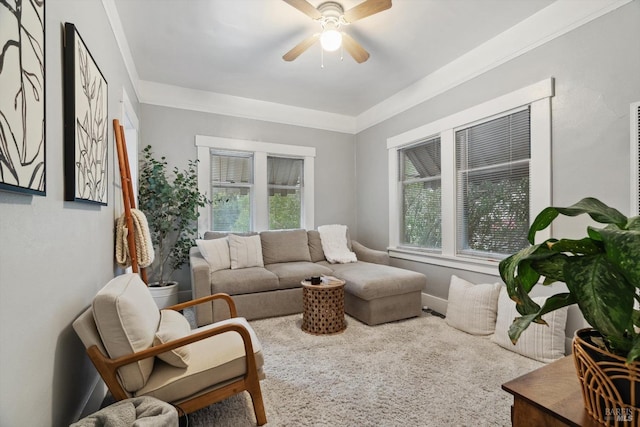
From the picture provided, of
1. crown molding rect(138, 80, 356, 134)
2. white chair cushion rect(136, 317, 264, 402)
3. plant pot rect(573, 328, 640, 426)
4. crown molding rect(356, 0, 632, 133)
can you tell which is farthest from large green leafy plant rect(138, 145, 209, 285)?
plant pot rect(573, 328, 640, 426)

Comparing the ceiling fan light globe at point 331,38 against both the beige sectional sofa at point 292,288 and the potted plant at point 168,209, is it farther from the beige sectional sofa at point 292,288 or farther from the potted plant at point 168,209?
the potted plant at point 168,209

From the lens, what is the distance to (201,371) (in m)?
1.52

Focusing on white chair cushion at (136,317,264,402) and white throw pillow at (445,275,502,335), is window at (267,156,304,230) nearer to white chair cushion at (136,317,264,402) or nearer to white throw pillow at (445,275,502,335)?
white throw pillow at (445,275,502,335)

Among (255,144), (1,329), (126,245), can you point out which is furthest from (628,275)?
(255,144)

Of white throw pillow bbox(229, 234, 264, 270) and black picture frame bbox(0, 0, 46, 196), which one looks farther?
white throw pillow bbox(229, 234, 264, 270)

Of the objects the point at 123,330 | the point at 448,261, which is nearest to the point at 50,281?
the point at 123,330

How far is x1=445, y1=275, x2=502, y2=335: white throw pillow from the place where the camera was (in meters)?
2.77

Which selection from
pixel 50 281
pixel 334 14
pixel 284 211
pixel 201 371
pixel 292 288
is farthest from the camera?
pixel 284 211

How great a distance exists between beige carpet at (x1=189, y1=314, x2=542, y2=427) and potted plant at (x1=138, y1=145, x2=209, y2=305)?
1645mm

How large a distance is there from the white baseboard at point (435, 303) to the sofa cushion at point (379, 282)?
0.41m

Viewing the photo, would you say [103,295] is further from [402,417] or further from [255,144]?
[255,144]

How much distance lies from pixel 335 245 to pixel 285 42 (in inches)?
101

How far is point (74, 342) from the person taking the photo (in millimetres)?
1470

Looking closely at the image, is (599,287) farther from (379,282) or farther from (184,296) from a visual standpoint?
(184,296)
